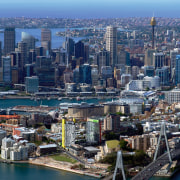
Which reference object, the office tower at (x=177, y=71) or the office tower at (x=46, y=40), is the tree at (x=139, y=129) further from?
the office tower at (x=46, y=40)

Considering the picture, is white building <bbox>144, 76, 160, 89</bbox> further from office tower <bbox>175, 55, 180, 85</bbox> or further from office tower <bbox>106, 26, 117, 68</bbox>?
office tower <bbox>106, 26, 117, 68</bbox>

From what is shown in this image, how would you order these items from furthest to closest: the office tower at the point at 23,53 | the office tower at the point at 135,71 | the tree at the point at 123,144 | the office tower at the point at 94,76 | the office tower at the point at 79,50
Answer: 1. the office tower at the point at 79,50
2. the office tower at the point at 23,53
3. the office tower at the point at 135,71
4. the office tower at the point at 94,76
5. the tree at the point at 123,144

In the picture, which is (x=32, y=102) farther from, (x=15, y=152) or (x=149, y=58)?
(x=15, y=152)

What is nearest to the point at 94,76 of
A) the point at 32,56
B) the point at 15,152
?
the point at 32,56

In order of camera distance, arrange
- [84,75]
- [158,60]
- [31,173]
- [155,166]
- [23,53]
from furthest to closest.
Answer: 1. [23,53]
2. [158,60]
3. [84,75]
4. [31,173]
5. [155,166]

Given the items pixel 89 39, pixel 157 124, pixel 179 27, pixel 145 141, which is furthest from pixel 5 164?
pixel 179 27

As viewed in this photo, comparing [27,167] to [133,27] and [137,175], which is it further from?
[133,27]

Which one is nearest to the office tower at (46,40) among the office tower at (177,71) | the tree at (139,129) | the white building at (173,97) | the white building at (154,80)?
the office tower at (177,71)
